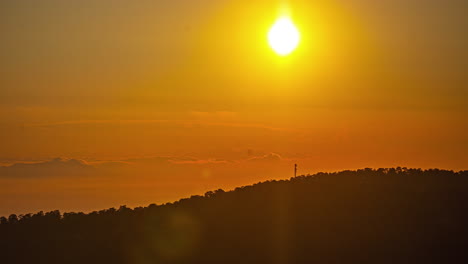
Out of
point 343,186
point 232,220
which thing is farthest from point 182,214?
point 343,186

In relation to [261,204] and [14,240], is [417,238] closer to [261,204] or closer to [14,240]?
[261,204]

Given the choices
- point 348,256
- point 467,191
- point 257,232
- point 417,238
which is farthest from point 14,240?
point 467,191

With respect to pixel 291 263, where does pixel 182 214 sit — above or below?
above

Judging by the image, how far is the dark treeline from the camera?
84938 mm

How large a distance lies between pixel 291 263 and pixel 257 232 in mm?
8825

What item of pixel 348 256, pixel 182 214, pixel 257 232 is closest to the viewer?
pixel 348 256

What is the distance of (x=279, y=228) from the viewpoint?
300 feet

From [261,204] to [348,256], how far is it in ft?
59.2

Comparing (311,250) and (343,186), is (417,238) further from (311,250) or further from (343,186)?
(343,186)

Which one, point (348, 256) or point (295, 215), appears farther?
point (295, 215)

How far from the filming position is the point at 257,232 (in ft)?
301

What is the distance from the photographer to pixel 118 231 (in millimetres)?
92812

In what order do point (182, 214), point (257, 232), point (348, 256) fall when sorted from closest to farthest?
point (348, 256) < point (257, 232) < point (182, 214)

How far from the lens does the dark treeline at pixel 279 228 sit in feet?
279
